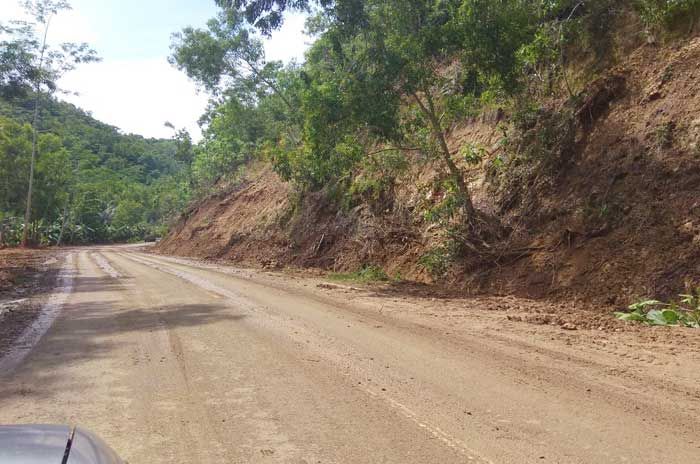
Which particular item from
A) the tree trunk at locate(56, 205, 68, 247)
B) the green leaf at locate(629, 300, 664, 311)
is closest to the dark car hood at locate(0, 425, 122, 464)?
the green leaf at locate(629, 300, 664, 311)

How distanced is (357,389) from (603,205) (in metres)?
8.11

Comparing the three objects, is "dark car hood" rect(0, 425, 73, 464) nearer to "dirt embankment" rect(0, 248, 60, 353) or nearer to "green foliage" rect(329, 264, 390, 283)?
"dirt embankment" rect(0, 248, 60, 353)

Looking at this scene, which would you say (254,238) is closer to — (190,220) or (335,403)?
(190,220)

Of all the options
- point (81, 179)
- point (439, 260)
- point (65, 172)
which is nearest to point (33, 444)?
point (439, 260)

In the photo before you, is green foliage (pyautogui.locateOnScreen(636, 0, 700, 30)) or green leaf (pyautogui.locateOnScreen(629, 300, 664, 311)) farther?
green foliage (pyautogui.locateOnScreen(636, 0, 700, 30))

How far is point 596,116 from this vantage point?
514 inches

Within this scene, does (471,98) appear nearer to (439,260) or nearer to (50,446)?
(439,260)

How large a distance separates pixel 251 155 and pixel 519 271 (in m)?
32.5

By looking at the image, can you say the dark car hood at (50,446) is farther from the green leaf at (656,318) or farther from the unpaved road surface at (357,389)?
the green leaf at (656,318)

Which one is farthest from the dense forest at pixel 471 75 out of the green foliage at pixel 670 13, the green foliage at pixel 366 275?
the green foliage at pixel 366 275

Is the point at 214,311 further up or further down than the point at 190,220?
further down

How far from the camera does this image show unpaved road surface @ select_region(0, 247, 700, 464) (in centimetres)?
392

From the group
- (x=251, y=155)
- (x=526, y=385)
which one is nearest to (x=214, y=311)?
(x=526, y=385)

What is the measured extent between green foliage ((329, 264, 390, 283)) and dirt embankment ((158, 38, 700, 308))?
37 centimetres
